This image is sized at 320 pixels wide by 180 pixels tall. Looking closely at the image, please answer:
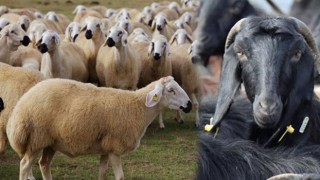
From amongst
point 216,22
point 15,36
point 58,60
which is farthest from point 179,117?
point 216,22

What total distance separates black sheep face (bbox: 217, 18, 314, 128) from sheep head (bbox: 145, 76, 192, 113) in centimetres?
398

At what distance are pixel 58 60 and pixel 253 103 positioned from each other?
6112mm

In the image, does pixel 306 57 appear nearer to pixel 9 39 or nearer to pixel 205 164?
pixel 205 164

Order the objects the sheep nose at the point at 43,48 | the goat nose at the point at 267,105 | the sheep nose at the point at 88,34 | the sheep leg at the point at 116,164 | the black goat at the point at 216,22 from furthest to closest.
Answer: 1. the sheep nose at the point at 88,34
2. the sheep nose at the point at 43,48
3. the sheep leg at the point at 116,164
4. the black goat at the point at 216,22
5. the goat nose at the point at 267,105

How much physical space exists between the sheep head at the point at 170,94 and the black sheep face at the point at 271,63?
3975 millimetres

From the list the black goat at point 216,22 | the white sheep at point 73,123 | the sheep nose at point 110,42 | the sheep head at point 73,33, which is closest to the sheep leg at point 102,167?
the white sheep at point 73,123

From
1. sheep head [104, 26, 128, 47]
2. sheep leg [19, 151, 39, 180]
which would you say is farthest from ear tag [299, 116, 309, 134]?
sheep head [104, 26, 128, 47]

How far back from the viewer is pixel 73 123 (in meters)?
4.31

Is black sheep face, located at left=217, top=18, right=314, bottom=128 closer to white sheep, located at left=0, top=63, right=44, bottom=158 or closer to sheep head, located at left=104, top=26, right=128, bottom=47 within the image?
white sheep, located at left=0, top=63, right=44, bottom=158

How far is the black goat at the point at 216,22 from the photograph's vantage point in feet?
2.96

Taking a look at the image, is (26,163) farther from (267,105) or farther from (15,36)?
(267,105)

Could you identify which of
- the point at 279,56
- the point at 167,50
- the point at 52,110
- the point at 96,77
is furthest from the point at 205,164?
the point at 96,77

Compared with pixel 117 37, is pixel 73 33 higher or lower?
lower

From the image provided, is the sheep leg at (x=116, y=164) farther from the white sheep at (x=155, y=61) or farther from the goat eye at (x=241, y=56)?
the goat eye at (x=241, y=56)
